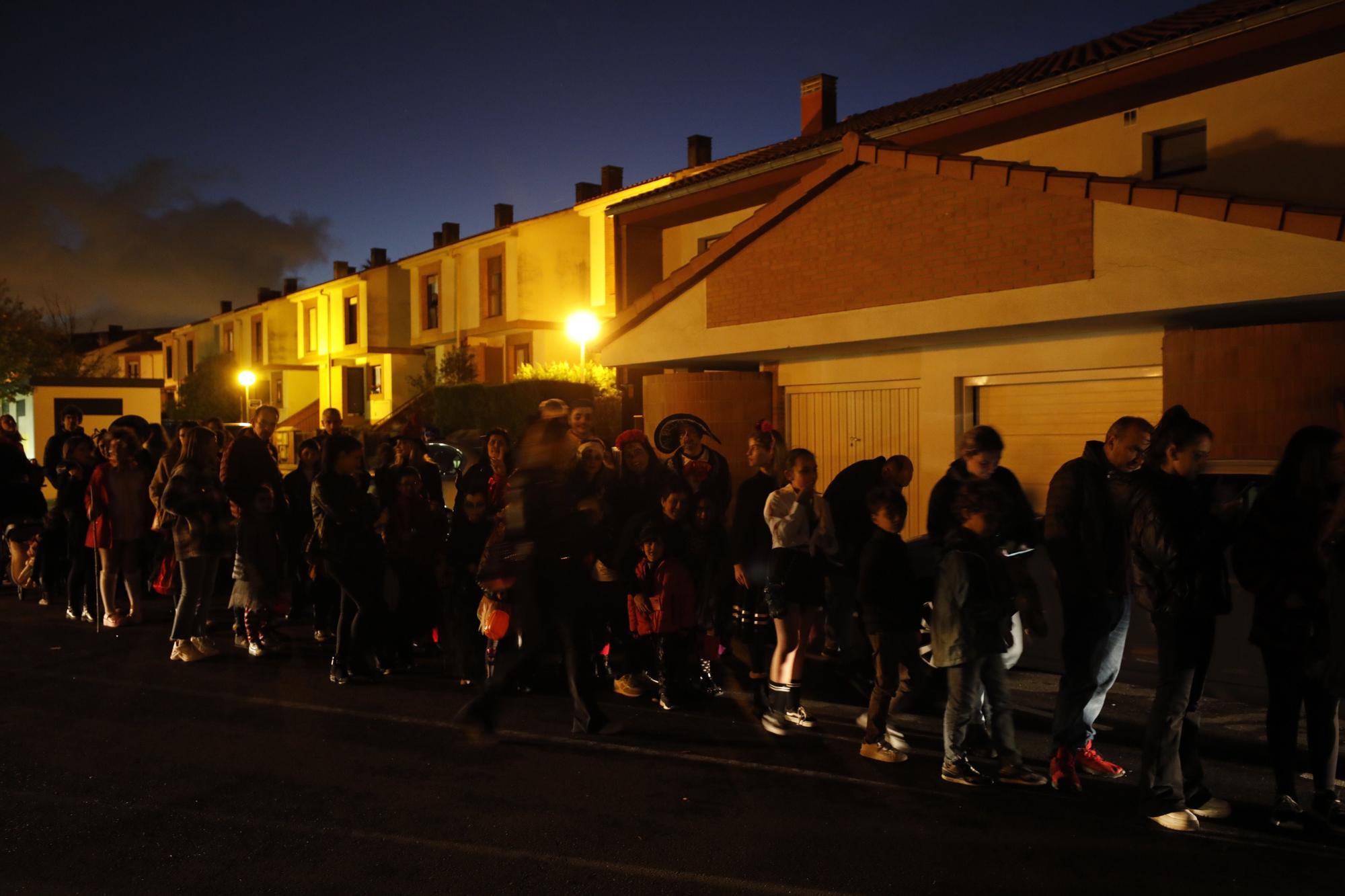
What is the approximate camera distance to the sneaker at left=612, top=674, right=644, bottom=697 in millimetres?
7020

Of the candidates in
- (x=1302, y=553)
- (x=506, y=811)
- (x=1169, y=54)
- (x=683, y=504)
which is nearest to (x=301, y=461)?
(x=683, y=504)

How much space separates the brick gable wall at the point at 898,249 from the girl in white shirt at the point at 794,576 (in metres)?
5.13

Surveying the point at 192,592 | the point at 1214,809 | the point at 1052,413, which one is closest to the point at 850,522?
the point at 1214,809

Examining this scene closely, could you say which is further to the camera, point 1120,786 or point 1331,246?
point 1331,246

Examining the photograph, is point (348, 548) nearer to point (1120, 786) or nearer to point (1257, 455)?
point (1120, 786)

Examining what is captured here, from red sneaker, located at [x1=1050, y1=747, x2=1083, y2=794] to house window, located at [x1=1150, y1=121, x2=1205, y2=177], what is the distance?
1032 centimetres

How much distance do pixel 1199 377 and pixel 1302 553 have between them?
222 inches

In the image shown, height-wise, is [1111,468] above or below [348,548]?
above

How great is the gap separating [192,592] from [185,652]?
1.52 ft

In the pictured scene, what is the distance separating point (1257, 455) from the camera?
30.7 ft

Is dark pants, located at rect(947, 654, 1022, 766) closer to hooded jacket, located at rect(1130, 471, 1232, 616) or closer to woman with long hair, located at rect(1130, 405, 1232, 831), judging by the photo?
woman with long hair, located at rect(1130, 405, 1232, 831)

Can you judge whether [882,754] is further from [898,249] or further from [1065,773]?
[898,249]

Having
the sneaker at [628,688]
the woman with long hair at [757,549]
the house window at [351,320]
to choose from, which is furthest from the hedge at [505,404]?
the woman with long hair at [757,549]

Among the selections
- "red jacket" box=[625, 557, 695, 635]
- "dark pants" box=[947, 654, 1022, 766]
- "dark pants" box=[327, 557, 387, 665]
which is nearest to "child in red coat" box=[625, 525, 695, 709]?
"red jacket" box=[625, 557, 695, 635]
